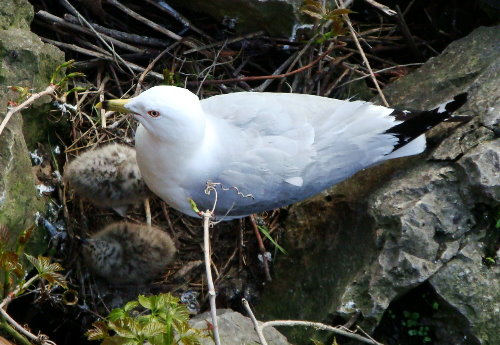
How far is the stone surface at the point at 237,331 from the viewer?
10.5 feet

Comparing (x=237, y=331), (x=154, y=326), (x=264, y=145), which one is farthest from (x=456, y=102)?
(x=154, y=326)

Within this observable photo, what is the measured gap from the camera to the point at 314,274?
386cm

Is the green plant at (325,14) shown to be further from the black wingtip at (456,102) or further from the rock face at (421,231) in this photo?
the black wingtip at (456,102)

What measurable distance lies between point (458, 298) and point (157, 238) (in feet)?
4.59

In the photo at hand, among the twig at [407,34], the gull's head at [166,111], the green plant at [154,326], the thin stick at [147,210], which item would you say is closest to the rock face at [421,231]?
the twig at [407,34]

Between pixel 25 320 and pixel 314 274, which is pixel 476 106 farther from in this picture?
pixel 25 320

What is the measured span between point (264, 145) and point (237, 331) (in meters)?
0.82

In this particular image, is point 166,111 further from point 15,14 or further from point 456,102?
point 456,102

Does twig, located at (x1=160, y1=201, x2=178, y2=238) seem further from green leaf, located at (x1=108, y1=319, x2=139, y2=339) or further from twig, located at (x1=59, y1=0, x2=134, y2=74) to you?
green leaf, located at (x1=108, y1=319, x2=139, y2=339)

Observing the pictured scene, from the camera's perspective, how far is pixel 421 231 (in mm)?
3447

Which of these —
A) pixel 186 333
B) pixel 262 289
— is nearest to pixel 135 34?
pixel 262 289

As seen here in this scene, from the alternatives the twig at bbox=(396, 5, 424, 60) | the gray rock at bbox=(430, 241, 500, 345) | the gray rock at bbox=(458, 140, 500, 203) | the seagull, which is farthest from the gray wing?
the twig at bbox=(396, 5, 424, 60)

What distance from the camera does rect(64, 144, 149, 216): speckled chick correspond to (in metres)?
3.72

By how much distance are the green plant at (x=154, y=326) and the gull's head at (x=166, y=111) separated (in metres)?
0.83
